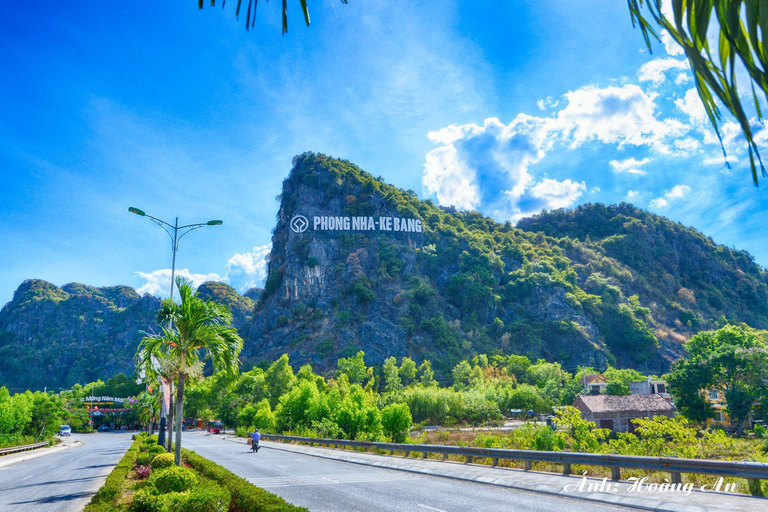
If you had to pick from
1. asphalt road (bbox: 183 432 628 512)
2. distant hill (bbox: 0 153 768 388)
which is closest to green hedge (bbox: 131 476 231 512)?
asphalt road (bbox: 183 432 628 512)

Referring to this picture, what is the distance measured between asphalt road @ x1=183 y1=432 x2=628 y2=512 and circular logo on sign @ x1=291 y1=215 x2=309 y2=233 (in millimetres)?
107194

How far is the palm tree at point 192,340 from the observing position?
1523cm

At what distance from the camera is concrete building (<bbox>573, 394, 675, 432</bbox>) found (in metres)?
46.4

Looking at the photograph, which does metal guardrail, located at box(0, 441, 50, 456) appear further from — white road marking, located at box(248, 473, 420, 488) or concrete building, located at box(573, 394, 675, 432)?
concrete building, located at box(573, 394, 675, 432)

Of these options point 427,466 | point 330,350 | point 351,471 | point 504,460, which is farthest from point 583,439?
point 330,350

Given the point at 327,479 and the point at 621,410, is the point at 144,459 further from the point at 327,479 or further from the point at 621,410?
the point at 621,410

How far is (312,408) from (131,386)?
10562cm

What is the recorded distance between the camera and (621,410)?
154 feet

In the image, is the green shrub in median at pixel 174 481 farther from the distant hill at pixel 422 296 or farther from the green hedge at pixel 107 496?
A: the distant hill at pixel 422 296

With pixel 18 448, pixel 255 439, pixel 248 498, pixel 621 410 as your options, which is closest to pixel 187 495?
pixel 248 498

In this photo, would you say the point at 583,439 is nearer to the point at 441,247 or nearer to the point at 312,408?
the point at 312,408

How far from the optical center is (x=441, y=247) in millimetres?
141875

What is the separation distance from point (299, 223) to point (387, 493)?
117 meters

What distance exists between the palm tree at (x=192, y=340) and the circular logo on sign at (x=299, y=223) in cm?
11161
